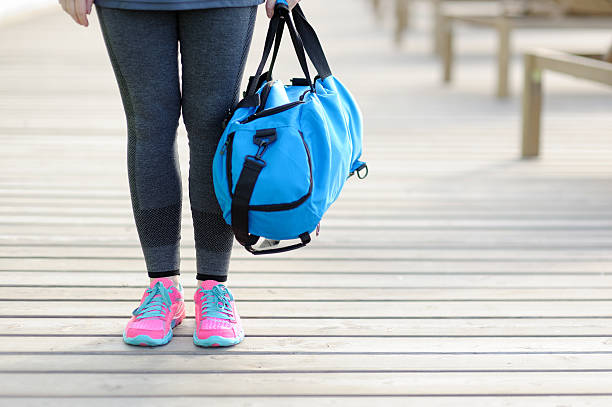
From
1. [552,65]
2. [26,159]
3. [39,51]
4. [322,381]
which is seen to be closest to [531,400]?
[322,381]

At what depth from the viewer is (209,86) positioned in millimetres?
1687

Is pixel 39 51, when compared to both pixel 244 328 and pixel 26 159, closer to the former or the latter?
pixel 26 159

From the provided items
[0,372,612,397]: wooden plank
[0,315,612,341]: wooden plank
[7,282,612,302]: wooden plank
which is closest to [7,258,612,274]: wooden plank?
[7,282,612,302]: wooden plank

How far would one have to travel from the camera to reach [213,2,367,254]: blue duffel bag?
1.60 m

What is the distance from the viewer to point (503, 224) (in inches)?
111

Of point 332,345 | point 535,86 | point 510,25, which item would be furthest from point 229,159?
point 510,25

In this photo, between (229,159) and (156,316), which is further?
(156,316)

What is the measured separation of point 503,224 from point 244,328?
4.07 ft

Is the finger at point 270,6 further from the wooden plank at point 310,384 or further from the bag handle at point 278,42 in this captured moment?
the wooden plank at point 310,384

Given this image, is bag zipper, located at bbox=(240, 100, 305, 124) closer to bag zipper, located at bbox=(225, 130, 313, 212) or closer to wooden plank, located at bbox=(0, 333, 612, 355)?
bag zipper, located at bbox=(225, 130, 313, 212)

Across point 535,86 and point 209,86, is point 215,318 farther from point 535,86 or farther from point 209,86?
point 535,86

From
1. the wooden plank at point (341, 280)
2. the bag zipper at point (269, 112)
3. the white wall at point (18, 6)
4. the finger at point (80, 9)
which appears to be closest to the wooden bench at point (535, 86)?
the wooden plank at point (341, 280)

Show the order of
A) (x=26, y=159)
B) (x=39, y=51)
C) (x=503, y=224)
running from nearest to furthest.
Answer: (x=503, y=224) < (x=26, y=159) < (x=39, y=51)

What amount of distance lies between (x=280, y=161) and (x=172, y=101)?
0.29 metres
